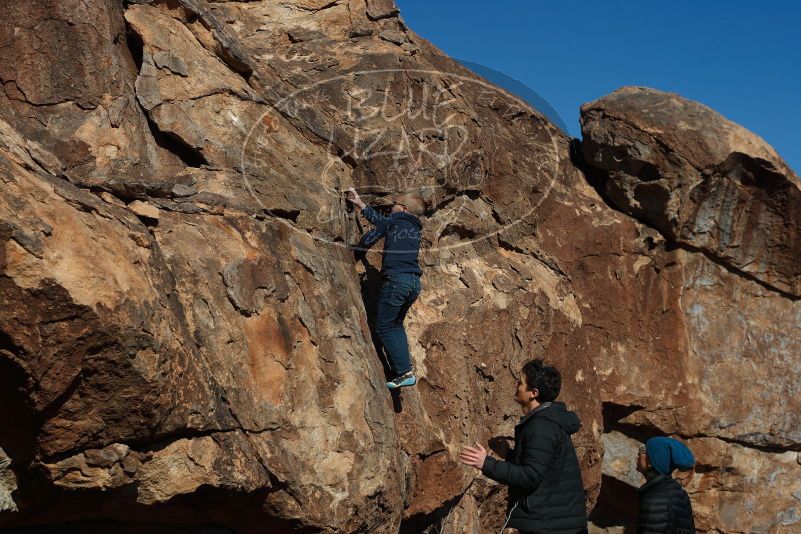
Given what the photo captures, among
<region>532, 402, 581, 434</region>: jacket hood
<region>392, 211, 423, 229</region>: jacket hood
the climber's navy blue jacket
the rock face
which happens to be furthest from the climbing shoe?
<region>532, 402, 581, 434</region>: jacket hood

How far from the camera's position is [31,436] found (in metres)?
4.22

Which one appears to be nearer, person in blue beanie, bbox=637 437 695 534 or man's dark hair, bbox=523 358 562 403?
person in blue beanie, bbox=637 437 695 534

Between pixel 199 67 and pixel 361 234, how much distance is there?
5.77 feet

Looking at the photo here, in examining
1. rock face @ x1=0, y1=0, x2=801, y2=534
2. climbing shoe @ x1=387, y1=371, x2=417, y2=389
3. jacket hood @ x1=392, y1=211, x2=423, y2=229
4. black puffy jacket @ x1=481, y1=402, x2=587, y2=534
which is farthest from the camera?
jacket hood @ x1=392, y1=211, x2=423, y2=229

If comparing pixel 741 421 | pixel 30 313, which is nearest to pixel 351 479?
pixel 30 313

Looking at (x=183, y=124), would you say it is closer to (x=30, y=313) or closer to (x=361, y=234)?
(x=361, y=234)

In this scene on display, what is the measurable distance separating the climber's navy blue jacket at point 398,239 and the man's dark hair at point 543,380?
1.73 meters

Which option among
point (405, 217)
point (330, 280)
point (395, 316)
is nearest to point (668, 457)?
point (395, 316)

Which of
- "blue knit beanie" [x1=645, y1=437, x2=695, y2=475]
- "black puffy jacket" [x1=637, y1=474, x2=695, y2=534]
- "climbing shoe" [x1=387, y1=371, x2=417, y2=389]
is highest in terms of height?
"climbing shoe" [x1=387, y1=371, x2=417, y2=389]

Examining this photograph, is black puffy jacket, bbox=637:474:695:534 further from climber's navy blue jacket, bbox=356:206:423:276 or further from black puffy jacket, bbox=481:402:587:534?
climber's navy blue jacket, bbox=356:206:423:276

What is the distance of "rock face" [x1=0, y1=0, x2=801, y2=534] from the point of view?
14.0ft

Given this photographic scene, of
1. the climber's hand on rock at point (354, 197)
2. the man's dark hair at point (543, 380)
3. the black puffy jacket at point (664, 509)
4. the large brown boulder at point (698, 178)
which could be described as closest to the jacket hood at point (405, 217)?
the climber's hand on rock at point (354, 197)

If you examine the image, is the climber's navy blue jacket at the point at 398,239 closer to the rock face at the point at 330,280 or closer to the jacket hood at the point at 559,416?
the rock face at the point at 330,280

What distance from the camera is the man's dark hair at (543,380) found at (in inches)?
189
